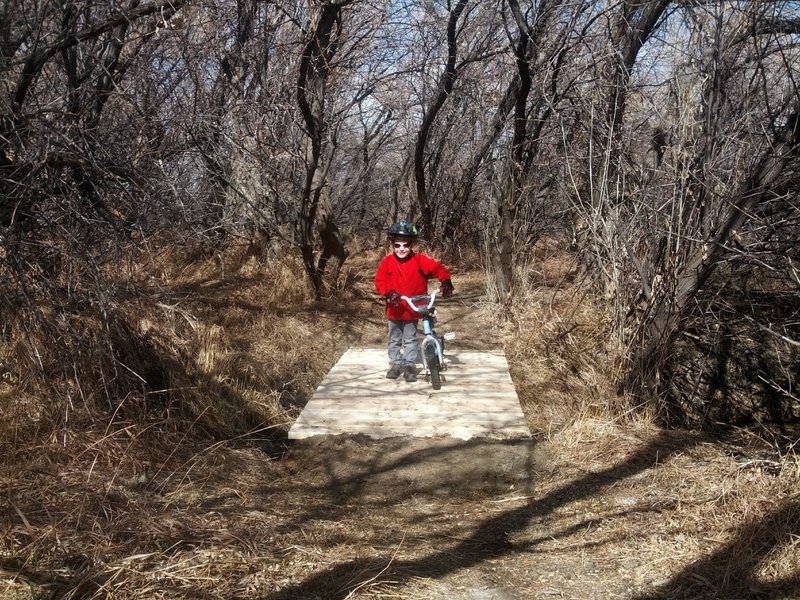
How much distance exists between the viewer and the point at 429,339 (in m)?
6.12

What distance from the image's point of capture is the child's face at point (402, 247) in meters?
6.22

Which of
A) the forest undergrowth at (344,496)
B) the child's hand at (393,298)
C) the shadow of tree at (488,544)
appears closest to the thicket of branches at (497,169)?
the forest undergrowth at (344,496)

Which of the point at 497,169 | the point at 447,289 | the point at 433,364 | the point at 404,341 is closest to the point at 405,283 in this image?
the point at 447,289

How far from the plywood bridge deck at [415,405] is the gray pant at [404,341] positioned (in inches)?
7.7

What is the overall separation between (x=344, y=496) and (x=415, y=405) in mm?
1403

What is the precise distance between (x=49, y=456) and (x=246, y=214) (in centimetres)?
593

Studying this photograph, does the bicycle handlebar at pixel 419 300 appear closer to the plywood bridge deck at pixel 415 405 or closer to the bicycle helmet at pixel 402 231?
the bicycle helmet at pixel 402 231

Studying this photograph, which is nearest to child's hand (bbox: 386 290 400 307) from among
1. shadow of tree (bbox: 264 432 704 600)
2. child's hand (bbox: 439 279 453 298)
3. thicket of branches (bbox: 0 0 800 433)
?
child's hand (bbox: 439 279 453 298)

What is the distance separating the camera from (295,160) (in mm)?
9461

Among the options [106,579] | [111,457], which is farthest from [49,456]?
[106,579]

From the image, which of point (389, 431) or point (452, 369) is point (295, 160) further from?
point (389, 431)

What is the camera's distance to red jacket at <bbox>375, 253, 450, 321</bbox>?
20.6 ft

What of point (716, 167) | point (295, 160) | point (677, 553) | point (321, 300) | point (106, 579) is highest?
point (295, 160)

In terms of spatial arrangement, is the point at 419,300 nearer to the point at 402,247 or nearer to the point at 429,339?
the point at 429,339
